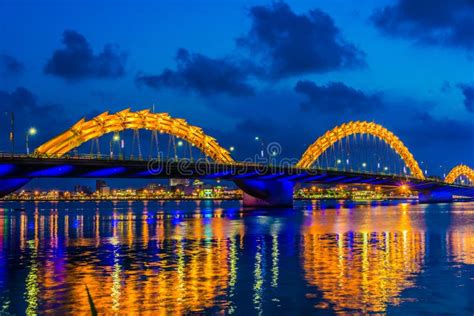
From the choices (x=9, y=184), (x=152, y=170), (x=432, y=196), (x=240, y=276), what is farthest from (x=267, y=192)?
(x=240, y=276)

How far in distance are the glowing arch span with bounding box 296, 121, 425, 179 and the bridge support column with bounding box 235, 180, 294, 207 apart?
17.4 metres

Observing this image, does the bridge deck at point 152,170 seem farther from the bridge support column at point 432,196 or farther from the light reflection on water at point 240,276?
the bridge support column at point 432,196

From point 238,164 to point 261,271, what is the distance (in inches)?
2727

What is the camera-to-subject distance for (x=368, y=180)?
131750mm

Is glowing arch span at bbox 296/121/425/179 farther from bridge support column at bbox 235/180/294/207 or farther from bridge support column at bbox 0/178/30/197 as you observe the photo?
bridge support column at bbox 0/178/30/197

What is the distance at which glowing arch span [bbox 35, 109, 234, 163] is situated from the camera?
8700cm

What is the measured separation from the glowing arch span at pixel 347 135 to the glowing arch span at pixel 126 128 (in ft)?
95.2

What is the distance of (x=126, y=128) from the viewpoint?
95.4 meters

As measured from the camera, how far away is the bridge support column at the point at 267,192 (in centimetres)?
11238

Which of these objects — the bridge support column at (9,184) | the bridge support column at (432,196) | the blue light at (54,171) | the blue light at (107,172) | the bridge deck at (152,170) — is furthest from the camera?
the bridge support column at (432,196)

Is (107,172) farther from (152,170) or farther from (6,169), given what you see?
(6,169)

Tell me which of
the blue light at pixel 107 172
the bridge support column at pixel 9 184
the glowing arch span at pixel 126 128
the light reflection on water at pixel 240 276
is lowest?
the light reflection on water at pixel 240 276

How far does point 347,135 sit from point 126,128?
6661 cm

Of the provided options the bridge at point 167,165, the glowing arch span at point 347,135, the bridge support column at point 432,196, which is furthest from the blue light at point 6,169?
the bridge support column at point 432,196
